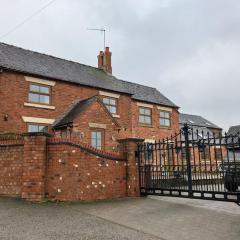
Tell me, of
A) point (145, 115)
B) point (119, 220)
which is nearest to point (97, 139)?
point (145, 115)

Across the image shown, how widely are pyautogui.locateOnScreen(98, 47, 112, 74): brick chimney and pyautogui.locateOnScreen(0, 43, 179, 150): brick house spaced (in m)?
0.86

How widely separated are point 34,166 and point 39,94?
32.8ft

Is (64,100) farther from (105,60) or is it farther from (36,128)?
(105,60)

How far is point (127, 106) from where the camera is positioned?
23906mm

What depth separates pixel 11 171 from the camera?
34.5ft

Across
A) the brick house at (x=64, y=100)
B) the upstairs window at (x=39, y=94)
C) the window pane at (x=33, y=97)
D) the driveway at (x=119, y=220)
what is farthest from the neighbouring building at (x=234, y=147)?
the window pane at (x=33, y=97)

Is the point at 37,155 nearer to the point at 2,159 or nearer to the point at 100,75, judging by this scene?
the point at 2,159

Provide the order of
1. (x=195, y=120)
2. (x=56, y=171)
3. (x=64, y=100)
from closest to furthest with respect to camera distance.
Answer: (x=56, y=171) → (x=64, y=100) → (x=195, y=120)

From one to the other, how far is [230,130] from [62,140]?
52336 mm

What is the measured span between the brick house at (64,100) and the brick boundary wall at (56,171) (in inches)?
261

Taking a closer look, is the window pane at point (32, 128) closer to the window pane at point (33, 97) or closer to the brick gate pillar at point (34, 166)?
the window pane at point (33, 97)

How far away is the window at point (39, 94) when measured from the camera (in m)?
18.6

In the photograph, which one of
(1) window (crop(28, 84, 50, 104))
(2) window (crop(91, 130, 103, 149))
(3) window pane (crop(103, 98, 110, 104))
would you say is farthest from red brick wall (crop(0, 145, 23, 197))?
(3) window pane (crop(103, 98, 110, 104))

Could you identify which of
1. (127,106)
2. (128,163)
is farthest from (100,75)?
(128,163)
